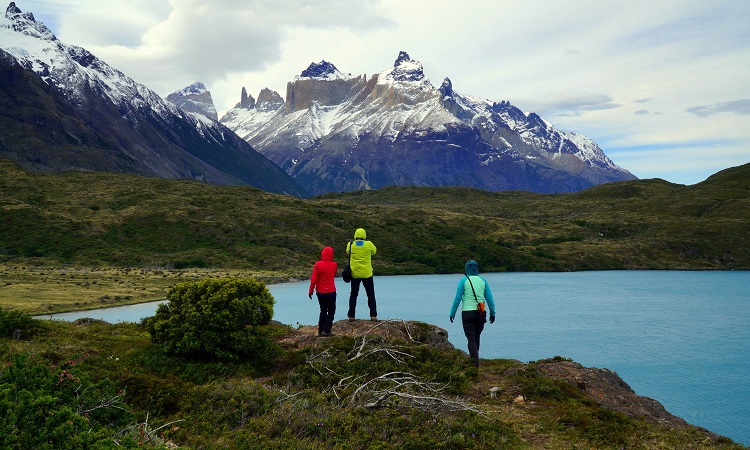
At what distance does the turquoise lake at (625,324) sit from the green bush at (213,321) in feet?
69.5

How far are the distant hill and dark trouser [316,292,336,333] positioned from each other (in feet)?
265

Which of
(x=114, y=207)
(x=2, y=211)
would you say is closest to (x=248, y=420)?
(x=2, y=211)

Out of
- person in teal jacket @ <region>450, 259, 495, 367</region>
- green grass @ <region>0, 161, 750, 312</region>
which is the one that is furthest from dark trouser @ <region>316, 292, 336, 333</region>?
green grass @ <region>0, 161, 750, 312</region>

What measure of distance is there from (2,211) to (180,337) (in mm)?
119114

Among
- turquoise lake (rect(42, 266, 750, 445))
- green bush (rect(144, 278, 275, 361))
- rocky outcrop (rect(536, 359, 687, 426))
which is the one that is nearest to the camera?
rocky outcrop (rect(536, 359, 687, 426))

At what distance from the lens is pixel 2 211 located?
375 feet

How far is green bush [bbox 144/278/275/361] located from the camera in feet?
61.1

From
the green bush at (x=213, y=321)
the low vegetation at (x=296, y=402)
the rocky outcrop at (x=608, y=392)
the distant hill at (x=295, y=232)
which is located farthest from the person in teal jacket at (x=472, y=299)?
the distant hill at (x=295, y=232)

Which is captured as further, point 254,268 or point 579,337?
point 254,268

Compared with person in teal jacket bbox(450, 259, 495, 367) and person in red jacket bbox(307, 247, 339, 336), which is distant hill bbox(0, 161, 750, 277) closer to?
person in red jacket bbox(307, 247, 339, 336)

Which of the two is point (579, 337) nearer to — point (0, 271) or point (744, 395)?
point (744, 395)

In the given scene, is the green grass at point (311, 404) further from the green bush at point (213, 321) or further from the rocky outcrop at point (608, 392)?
the rocky outcrop at point (608, 392)

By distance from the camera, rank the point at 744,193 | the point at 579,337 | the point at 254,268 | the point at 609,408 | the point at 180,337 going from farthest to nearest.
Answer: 1. the point at 744,193
2. the point at 254,268
3. the point at 579,337
4. the point at 180,337
5. the point at 609,408

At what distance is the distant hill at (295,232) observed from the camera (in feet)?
356
